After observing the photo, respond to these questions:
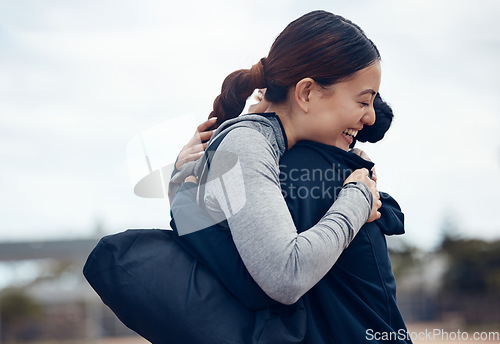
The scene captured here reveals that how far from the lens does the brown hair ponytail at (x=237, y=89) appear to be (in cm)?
174

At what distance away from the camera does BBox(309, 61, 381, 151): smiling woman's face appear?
1588 mm

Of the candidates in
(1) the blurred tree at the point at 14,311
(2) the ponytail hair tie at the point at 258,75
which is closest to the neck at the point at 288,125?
(2) the ponytail hair tie at the point at 258,75

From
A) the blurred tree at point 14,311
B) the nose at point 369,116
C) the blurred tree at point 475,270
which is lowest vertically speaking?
the blurred tree at point 475,270

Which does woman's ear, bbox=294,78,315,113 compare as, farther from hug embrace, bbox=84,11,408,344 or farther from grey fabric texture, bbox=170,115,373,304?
grey fabric texture, bbox=170,115,373,304

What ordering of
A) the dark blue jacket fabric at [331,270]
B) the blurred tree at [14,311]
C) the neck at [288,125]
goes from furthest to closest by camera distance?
the blurred tree at [14,311] → the neck at [288,125] → the dark blue jacket fabric at [331,270]

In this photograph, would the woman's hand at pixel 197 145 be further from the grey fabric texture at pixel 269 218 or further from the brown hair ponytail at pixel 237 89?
the grey fabric texture at pixel 269 218

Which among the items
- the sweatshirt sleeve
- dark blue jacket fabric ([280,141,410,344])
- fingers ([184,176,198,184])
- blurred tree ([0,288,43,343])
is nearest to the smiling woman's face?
dark blue jacket fabric ([280,141,410,344])

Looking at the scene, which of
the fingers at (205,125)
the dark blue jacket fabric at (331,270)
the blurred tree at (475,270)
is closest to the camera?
the dark blue jacket fabric at (331,270)

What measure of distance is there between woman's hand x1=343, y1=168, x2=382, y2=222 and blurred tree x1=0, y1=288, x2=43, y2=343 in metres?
21.6

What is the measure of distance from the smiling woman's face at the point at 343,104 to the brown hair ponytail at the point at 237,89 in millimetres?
231

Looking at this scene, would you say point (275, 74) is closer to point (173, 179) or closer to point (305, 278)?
point (173, 179)

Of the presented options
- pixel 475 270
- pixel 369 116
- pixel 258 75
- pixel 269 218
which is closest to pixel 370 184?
pixel 369 116

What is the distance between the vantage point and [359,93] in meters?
1.60

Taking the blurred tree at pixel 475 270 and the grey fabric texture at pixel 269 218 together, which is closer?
the grey fabric texture at pixel 269 218
